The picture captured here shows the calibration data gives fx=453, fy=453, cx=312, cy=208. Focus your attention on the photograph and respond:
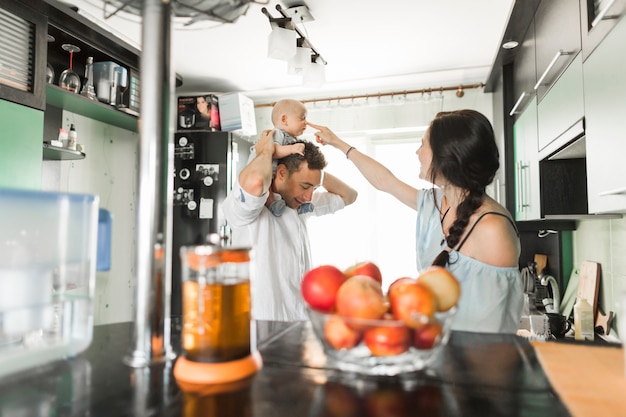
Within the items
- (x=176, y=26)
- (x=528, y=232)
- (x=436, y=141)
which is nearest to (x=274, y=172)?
(x=436, y=141)

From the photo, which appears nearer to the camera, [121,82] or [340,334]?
[340,334]

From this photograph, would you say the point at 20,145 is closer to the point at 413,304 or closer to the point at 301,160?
the point at 301,160

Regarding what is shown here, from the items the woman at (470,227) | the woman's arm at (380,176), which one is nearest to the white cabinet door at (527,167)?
the woman's arm at (380,176)

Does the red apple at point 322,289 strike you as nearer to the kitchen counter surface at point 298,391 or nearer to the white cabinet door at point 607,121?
the kitchen counter surface at point 298,391

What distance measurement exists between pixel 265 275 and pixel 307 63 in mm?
1213

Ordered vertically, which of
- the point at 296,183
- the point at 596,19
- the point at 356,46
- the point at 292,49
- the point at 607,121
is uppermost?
the point at 356,46

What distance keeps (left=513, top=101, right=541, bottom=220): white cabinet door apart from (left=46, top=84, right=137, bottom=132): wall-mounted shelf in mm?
2578

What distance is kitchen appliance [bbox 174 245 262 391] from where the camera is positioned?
0.63 metres

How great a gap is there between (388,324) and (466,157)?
88cm

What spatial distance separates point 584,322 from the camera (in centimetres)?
231

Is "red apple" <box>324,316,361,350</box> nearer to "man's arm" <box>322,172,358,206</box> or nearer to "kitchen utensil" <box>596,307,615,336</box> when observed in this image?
"man's arm" <box>322,172,358,206</box>

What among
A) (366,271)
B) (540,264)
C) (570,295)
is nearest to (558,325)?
(570,295)

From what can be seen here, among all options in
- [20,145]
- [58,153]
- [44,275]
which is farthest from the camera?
[58,153]

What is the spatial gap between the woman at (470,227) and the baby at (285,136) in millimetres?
507
